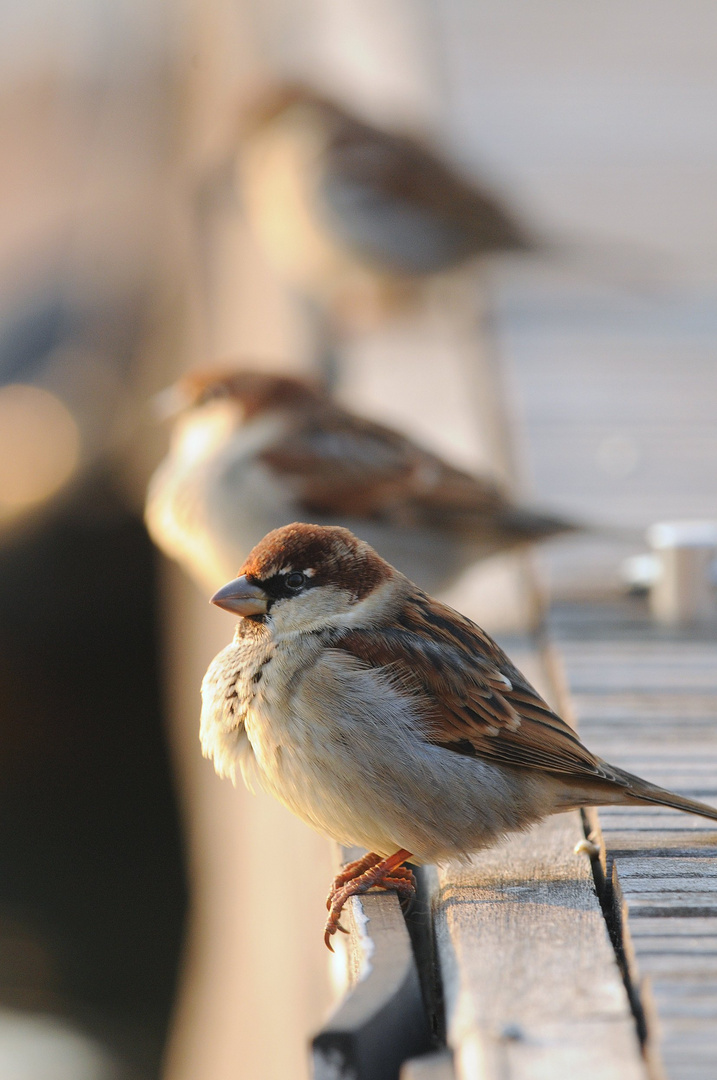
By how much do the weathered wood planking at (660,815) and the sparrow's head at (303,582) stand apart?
1.90ft

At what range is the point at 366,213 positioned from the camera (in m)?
6.69

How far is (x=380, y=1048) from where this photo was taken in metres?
1.67

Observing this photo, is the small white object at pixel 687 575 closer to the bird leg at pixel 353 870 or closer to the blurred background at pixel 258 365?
the blurred background at pixel 258 365

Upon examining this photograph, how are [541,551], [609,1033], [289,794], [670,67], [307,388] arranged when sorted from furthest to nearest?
[670,67] → [541,551] → [307,388] → [289,794] → [609,1033]

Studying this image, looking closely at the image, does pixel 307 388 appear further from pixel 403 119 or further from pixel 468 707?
pixel 403 119

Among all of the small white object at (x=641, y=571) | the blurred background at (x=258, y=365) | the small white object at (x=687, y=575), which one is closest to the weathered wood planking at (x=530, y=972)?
the blurred background at (x=258, y=365)

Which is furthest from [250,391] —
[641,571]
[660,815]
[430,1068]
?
[430,1068]

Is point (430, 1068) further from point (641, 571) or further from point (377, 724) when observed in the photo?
point (641, 571)

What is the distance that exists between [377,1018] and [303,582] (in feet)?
2.95

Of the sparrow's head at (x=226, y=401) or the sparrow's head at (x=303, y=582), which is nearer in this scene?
the sparrow's head at (x=303, y=582)

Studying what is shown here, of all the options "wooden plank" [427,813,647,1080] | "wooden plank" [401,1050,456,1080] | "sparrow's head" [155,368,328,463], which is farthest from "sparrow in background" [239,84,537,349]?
"wooden plank" [401,1050,456,1080]

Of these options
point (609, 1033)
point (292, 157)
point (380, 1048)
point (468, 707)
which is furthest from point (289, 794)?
point (292, 157)

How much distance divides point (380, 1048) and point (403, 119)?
6.73 metres

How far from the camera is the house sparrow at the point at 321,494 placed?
142 inches
